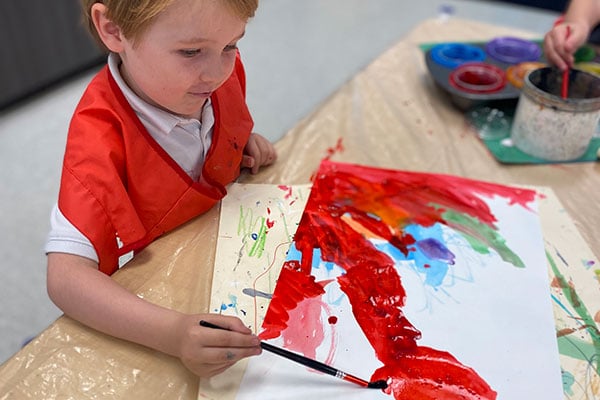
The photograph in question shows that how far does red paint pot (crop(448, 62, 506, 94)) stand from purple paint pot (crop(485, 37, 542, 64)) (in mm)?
98

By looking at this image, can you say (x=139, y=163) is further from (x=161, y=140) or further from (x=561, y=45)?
(x=561, y=45)

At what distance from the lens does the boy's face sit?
68 cm

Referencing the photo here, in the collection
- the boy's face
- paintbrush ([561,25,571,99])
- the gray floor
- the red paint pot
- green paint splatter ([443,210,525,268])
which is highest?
the boy's face

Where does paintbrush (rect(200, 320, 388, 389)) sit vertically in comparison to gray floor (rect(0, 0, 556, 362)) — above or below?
above

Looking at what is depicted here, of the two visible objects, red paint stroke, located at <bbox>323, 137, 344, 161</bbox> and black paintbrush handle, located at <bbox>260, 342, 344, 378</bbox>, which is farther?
red paint stroke, located at <bbox>323, 137, 344, 161</bbox>

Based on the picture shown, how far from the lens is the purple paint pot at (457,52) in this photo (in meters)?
1.33

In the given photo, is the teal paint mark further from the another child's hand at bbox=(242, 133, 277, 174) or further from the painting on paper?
the another child's hand at bbox=(242, 133, 277, 174)

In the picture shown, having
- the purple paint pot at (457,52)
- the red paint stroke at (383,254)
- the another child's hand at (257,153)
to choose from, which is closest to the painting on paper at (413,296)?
the red paint stroke at (383,254)

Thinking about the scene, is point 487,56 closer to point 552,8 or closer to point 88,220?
point 88,220

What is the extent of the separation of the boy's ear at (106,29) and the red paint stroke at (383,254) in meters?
0.36

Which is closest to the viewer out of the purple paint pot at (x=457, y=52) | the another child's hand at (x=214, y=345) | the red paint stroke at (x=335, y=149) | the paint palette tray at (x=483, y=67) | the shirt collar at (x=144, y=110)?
the another child's hand at (x=214, y=345)

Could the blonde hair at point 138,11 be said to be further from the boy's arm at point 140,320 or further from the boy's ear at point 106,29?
the boy's arm at point 140,320

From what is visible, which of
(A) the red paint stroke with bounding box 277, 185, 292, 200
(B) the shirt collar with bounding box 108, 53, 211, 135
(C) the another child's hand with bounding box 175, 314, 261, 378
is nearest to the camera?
(C) the another child's hand with bounding box 175, 314, 261, 378

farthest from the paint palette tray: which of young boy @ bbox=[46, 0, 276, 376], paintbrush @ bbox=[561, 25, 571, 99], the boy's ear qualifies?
the boy's ear
